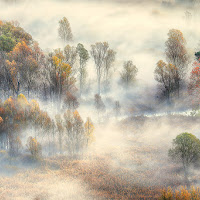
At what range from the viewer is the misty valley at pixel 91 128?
15422mm

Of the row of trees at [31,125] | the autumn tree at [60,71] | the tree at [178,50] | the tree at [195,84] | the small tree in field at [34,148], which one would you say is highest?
the tree at [178,50]

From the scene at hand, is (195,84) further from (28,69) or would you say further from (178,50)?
(28,69)

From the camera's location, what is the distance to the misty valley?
50.6ft

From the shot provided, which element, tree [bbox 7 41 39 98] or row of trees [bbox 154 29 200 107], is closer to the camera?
tree [bbox 7 41 39 98]

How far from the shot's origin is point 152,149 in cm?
2361

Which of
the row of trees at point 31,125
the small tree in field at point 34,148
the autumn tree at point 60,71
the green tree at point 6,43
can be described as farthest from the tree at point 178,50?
the small tree in field at point 34,148

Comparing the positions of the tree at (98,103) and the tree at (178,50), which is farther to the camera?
the tree at (178,50)

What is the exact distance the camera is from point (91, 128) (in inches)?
904

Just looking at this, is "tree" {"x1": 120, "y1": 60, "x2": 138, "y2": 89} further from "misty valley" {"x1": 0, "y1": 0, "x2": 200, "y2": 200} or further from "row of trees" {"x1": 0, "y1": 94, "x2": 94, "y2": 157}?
"row of trees" {"x1": 0, "y1": 94, "x2": 94, "y2": 157}

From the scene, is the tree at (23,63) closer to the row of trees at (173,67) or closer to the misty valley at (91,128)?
the misty valley at (91,128)

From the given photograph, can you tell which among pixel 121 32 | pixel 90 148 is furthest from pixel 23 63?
pixel 121 32

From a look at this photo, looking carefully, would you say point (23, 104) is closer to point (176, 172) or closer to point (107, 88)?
point (176, 172)

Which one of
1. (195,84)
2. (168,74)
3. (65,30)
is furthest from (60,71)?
(65,30)

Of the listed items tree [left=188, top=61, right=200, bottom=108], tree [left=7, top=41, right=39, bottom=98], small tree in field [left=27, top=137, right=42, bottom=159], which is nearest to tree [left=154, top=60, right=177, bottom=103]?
tree [left=188, top=61, right=200, bottom=108]
